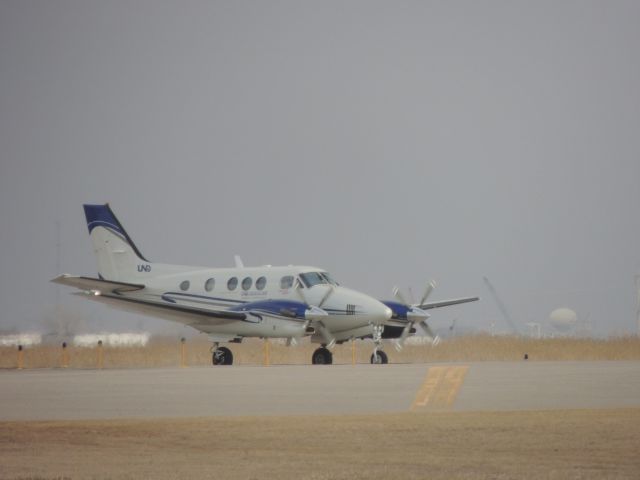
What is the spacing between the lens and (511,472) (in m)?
14.2

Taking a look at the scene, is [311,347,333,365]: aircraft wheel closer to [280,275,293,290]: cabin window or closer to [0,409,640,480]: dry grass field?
[280,275,293,290]: cabin window

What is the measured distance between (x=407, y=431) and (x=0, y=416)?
26.2 ft

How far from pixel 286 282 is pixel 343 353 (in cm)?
936

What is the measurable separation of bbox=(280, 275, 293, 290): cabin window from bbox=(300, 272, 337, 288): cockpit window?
43cm

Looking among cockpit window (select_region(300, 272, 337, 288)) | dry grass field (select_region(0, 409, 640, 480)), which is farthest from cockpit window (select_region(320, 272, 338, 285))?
dry grass field (select_region(0, 409, 640, 480))

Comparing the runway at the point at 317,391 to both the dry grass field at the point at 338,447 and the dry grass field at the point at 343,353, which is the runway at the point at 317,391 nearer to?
the dry grass field at the point at 338,447

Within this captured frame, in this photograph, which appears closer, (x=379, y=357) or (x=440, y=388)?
(x=440, y=388)

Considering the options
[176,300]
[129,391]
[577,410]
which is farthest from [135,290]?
[577,410]

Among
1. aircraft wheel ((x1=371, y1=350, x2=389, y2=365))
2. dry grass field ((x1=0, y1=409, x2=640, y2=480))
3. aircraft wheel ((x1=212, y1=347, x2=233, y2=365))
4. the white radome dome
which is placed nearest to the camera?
dry grass field ((x1=0, y1=409, x2=640, y2=480))

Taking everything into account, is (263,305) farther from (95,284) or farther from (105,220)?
(105,220)

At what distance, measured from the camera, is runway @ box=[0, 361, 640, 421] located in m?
22.3

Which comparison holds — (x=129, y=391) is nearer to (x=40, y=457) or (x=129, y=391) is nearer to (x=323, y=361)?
(x=40, y=457)

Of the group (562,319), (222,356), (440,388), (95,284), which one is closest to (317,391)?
(440,388)

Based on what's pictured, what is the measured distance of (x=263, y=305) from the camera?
43.7 meters
